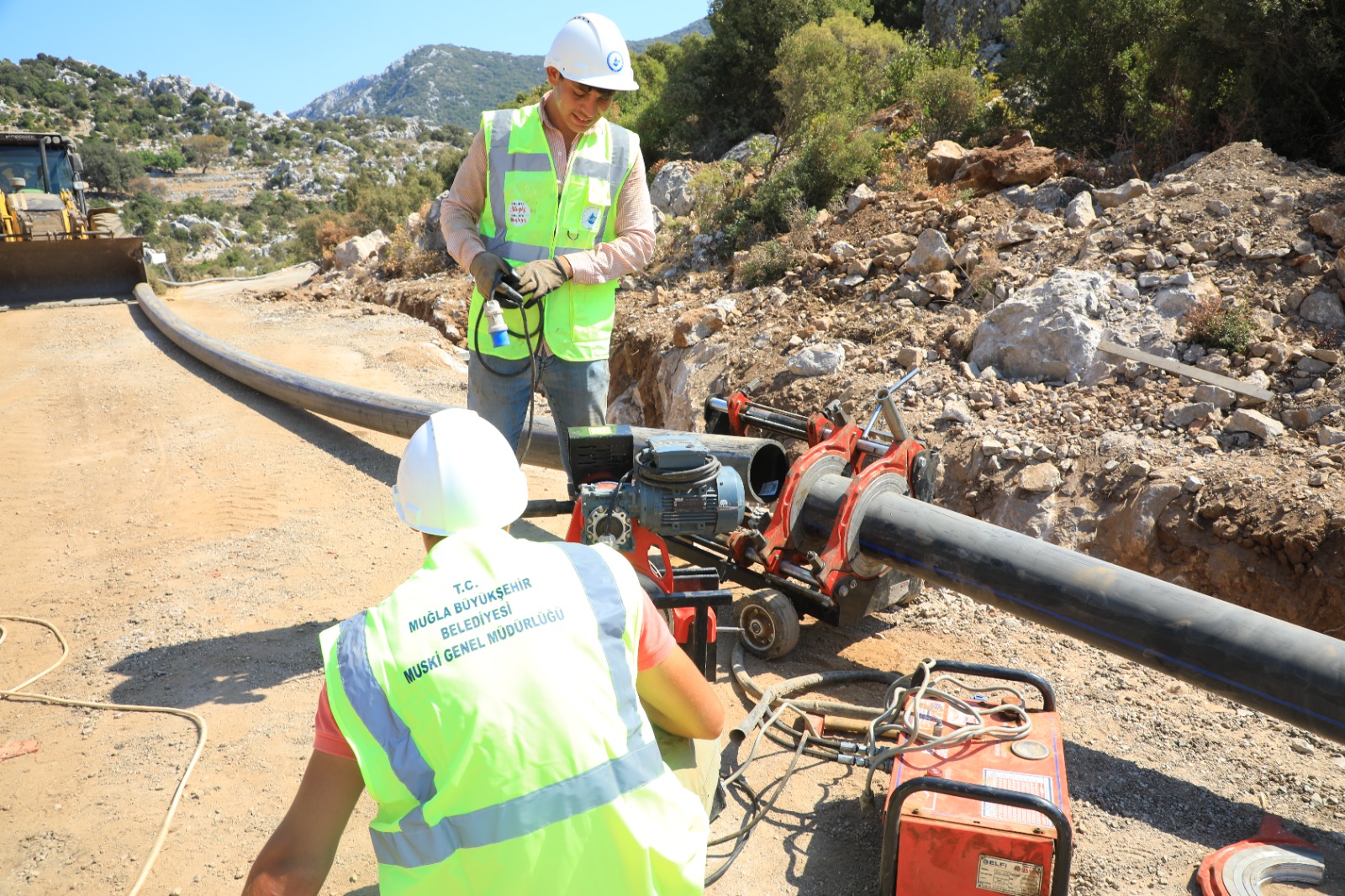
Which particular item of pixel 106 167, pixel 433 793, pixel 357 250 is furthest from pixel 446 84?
pixel 433 793

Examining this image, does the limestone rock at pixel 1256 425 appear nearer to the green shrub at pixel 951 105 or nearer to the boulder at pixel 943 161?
the boulder at pixel 943 161

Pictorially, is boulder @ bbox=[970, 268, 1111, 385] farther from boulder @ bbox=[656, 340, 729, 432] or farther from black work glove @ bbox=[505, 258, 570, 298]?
black work glove @ bbox=[505, 258, 570, 298]

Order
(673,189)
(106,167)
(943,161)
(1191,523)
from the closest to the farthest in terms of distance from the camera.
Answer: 1. (1191,523)
2. (943,161)
3. (673,189)
4. (106,167)

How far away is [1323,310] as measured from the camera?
5.53 meters

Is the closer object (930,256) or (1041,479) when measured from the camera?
(1041,479)

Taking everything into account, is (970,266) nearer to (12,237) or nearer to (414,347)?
(414,347)

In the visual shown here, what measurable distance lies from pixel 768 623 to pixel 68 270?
46.6 feet

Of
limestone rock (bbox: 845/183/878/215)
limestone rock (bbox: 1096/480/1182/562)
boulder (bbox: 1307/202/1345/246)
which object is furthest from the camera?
limestone rock (bbox: 845/183/878/215)

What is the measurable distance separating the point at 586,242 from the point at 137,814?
262cm

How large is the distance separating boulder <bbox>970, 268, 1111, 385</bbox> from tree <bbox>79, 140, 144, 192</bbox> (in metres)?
50.1

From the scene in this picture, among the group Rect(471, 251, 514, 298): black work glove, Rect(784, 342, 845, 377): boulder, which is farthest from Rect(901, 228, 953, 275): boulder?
Rect(471, 251, 514, 298): black work glove

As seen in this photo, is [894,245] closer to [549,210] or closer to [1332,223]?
[1332,223]

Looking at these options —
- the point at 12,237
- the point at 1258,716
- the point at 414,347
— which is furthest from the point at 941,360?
the point at 12,237

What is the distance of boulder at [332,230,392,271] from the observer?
58.1ft
